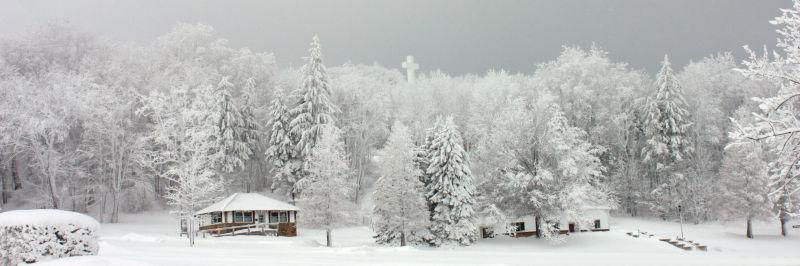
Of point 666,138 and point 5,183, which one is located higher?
point 666,138

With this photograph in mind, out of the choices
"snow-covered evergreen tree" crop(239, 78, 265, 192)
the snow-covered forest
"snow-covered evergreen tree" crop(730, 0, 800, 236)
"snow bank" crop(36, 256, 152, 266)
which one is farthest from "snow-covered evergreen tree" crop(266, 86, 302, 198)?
"snow-covered evergreen tree" crop(730, 0, 800, 236)

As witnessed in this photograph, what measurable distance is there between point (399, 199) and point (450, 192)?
340 cm

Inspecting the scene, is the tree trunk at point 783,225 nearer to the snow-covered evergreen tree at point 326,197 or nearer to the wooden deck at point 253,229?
the snow-covered evergreen tree at point 326,197

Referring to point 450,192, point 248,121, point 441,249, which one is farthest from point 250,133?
point 441,249

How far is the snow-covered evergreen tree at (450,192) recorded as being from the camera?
3909cm

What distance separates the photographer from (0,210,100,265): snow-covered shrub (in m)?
17.2

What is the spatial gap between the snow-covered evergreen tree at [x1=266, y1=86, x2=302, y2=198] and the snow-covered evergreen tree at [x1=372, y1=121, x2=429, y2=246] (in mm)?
14941

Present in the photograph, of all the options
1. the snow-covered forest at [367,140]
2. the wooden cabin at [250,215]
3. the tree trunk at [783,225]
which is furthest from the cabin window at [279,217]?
the tree trunk at [783,225]

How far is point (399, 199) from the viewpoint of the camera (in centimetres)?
3856

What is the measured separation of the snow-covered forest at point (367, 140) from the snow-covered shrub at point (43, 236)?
1834cm

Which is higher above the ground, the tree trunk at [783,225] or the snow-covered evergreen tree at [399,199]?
the snow-covered evergreen tree at [399,199]

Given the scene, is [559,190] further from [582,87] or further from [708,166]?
[708,166]

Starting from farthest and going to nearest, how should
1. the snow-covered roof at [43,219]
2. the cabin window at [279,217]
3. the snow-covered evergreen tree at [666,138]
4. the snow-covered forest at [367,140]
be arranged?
the snow-covered evergreen tree at [666,138]
the cabin window at [279,217]
the snow-covered forest at [367,140]
the snow-covered roof at [43,219]

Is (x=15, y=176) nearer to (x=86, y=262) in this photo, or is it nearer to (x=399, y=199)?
(x=399, y=199)
